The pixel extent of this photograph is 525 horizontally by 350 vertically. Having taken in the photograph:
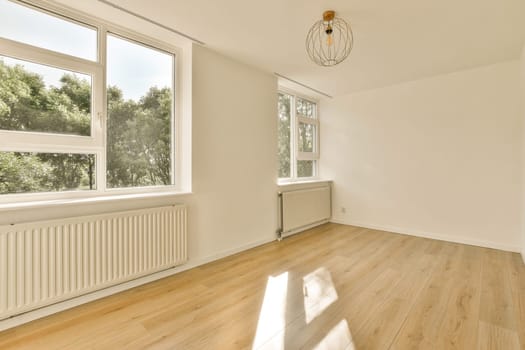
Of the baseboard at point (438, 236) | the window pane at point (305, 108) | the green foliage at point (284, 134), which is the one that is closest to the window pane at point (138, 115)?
the green foliage at point (284, 134)

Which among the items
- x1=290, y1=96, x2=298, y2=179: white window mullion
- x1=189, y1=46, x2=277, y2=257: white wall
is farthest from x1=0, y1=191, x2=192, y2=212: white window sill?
x1=290, y1=96, x2=298, y2=179: white window mullion

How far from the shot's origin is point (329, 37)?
7.68 ft

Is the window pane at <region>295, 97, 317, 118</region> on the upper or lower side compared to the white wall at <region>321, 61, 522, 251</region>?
upper

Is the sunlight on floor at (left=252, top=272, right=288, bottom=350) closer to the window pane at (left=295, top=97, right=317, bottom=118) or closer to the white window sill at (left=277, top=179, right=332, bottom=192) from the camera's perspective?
the white window sill at (left=277, top=179, right=332, bottom=192)

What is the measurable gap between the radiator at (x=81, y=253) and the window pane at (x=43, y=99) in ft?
2.68

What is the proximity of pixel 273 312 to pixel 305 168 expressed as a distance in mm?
3445

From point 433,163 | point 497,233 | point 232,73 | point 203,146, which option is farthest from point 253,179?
point 497,233

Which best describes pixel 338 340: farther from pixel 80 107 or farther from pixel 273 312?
pixel 80 107

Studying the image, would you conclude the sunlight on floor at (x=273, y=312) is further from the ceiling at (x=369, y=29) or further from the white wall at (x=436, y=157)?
the white wall at (x=436, y=157)

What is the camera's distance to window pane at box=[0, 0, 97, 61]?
2018 mm

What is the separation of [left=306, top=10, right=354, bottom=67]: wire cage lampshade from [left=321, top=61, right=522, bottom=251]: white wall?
71.9 inches

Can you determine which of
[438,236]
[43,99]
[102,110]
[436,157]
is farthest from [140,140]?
[438,236]

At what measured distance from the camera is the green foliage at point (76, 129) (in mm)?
2029

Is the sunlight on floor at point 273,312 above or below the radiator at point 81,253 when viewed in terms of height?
below
